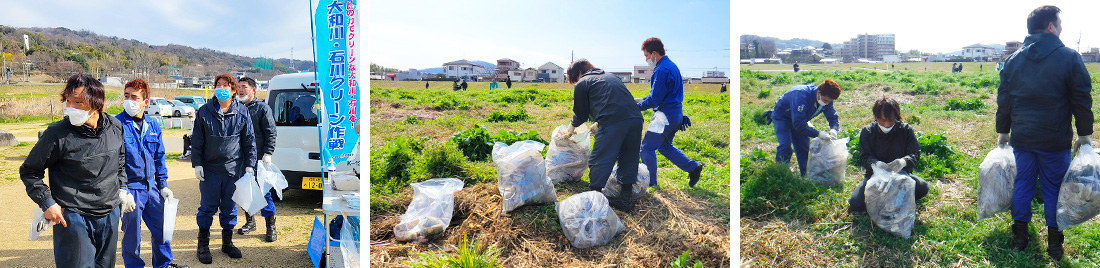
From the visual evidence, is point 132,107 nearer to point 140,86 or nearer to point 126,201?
point 140,86

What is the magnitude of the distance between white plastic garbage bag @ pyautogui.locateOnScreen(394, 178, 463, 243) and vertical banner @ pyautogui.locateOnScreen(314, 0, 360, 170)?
26.6 inches

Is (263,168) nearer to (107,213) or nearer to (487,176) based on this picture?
(107,213)

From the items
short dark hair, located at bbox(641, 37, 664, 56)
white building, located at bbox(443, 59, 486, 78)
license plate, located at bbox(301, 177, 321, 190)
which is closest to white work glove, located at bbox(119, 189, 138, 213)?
white building, located at bbox(443, 59, 486, 78)

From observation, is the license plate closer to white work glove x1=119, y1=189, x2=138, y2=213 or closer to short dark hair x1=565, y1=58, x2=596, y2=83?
white work glove x1=119, y1=189, x2=138, y2=213

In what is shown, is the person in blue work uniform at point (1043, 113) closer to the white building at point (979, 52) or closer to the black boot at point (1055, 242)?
the black boot at point (1055, 242)

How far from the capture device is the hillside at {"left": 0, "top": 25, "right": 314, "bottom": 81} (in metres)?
9.18

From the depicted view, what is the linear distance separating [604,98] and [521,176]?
726 millimetres

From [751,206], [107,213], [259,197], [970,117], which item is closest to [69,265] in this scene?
[107,213]

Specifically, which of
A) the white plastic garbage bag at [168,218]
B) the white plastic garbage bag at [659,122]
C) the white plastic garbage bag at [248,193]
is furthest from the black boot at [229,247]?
the white plastic garbage bag at [659,122]

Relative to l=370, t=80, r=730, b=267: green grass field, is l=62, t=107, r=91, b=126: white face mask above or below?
above

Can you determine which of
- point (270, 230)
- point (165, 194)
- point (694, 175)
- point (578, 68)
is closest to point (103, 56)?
point (270, 230)

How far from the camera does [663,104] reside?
3916 mm

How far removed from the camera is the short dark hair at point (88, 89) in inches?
110

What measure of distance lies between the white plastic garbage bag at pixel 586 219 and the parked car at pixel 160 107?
14.8m
